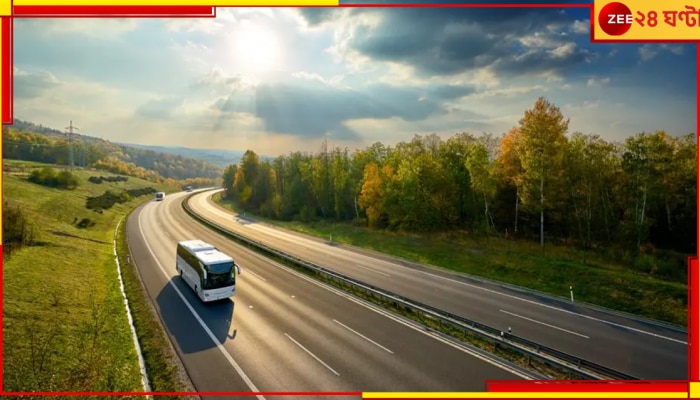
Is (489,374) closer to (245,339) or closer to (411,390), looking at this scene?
(411,390)

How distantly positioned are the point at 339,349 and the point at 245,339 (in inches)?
224

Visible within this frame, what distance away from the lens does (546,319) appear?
2422 cm

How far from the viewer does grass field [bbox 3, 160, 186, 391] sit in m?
16.3

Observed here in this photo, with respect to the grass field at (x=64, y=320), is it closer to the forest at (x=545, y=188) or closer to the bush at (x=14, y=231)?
the bush at (x=14, y=231)

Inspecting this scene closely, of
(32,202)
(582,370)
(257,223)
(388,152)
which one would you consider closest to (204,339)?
(582,370)

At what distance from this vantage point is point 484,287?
Answer: 103ft

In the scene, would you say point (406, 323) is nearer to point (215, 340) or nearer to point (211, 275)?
point (215, 340)

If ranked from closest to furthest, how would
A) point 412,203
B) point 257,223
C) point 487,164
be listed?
point 487,164 < point 412,203 < point 257,223

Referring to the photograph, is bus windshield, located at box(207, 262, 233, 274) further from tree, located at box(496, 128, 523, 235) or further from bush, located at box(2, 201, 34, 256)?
tree, located at box(496, 128, 523, 235)

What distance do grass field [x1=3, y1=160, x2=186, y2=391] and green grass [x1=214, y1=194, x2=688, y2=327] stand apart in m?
30.1

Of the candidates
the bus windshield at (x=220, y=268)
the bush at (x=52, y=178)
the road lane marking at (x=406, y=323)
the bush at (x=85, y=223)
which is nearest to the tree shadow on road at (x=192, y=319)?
the bus windshield at (x=220, y=268)

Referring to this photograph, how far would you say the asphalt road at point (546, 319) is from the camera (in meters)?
19.2

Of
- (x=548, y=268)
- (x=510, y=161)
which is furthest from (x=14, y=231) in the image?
(x=510, y=161)

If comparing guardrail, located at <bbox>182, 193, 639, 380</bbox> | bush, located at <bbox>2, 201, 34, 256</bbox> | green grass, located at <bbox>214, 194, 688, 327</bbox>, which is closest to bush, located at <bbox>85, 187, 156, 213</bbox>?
bush, located at <bbox>2, 201, 34, 256</bbox>
